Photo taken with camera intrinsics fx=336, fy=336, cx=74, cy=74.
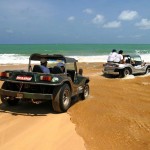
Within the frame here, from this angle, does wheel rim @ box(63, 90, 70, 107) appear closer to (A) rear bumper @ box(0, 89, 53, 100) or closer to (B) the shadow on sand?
(B) the shadow on sand

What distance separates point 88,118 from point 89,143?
67.1 inches

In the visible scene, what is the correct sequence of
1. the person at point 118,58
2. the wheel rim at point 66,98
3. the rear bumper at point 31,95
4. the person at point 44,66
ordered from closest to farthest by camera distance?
the rear bumper at point 31,95, the wheel rim at point 66,98, the person at point 44,66, the person at point 118,58

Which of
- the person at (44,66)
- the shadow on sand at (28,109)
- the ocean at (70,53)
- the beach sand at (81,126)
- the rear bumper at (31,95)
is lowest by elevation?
the ocean at (70,53)

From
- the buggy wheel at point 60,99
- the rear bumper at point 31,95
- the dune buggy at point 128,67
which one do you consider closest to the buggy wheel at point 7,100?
the rear bumper at point 31,95

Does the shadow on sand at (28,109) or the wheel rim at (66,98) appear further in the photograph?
the wheel rim at (66,98)

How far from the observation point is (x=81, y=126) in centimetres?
755

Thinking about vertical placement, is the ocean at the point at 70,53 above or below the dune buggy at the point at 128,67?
below

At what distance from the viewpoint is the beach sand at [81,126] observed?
6.41 metres

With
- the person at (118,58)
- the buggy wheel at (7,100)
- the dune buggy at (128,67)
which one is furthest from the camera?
the person at (118,58)

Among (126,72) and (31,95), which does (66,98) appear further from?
(126,72)

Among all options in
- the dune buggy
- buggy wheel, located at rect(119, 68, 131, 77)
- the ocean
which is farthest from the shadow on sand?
the ocean

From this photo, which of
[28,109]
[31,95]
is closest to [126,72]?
[28,109]

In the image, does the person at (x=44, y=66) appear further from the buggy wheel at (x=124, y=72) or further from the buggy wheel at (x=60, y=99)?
the buggy wheel at (x=124, y=72)

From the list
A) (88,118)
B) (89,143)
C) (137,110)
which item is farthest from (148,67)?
(89,143)
